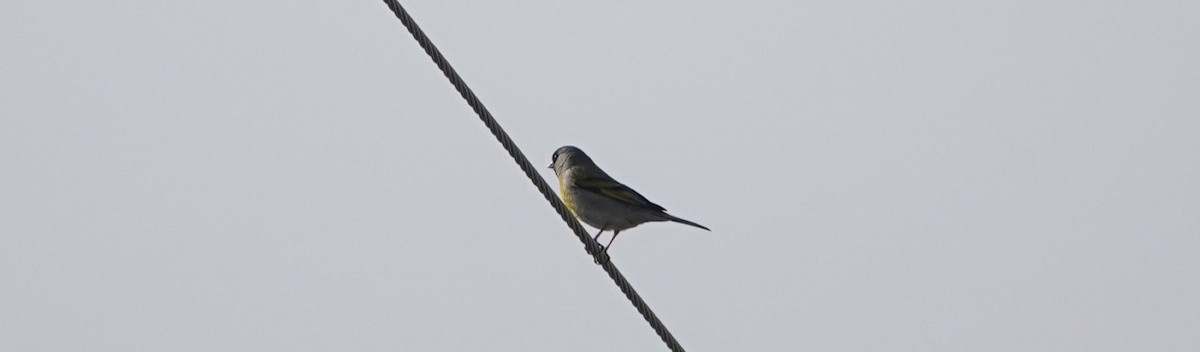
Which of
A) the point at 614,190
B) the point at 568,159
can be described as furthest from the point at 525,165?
the point at 568,159

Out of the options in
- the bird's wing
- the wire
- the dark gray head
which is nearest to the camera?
the wire

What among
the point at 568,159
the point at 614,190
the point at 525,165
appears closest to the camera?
the point at 525,165

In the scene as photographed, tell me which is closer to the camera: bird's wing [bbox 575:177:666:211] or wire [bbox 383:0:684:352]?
wire [bbox 383:0:684:352]

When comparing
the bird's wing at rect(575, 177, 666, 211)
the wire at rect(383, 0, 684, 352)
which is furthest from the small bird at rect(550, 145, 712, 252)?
the wire at rect(383, 0, 684, 352)

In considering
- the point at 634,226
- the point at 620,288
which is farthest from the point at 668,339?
the point at 634,226

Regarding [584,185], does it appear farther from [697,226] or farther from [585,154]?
[697,226]

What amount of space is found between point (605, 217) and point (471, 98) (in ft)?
16.9

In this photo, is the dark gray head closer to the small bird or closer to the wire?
the small bird

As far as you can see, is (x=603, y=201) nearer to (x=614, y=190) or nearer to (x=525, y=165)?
(x=614, y=190)

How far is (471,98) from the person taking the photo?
29.4 feet

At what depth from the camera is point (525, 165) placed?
941 cm

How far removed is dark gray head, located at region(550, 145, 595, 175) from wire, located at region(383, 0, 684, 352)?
12.1 feet

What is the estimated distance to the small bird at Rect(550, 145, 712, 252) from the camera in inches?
542

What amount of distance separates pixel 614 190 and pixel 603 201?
119 mm
